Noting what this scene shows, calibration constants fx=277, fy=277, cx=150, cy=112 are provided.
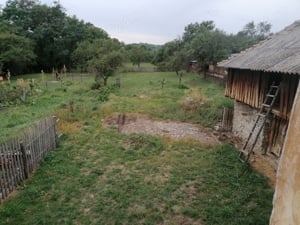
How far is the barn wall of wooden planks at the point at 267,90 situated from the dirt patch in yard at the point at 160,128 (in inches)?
86.5

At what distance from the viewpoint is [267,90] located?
995cm

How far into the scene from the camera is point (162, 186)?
7.70m

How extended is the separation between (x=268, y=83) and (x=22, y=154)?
8395 mm

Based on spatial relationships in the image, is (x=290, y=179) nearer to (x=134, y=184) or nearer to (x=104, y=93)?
(x=134, y=184)

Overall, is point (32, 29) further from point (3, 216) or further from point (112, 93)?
point (3, 216)

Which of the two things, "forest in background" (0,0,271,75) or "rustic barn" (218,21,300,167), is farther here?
"forest in background" (0,0,271,75)

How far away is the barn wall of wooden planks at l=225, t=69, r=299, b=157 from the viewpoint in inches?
336

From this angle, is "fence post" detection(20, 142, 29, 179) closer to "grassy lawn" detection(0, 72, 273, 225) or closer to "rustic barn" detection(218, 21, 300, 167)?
"grassy lawn" detection(0, 72, 273, 225)

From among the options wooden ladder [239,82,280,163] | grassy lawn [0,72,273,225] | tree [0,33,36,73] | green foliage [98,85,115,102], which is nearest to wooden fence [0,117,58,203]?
grassy lawn [0,72,273,225]

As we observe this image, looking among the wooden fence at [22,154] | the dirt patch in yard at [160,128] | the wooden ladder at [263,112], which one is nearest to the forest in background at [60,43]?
the dirt patch in yard at [160,128]

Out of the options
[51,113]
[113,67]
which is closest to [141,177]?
[51,113]

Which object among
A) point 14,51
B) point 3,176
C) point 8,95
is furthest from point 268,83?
point 14,51

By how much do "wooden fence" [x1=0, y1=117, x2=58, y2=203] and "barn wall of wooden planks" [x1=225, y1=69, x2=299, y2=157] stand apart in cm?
764

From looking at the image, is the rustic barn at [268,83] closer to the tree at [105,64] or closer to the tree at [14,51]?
the tree at [105,64]
